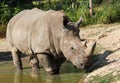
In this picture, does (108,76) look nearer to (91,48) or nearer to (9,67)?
(91,48)

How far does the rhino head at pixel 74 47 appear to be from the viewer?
392 inches

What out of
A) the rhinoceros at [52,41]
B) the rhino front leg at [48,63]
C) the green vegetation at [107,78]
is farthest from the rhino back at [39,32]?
the green vegetation at [107,78]

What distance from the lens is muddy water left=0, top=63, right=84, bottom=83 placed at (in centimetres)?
1046

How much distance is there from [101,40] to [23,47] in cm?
282

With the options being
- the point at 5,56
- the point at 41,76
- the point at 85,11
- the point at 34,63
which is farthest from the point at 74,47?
the point at 85,11

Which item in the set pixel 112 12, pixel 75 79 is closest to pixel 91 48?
pixel 75 79

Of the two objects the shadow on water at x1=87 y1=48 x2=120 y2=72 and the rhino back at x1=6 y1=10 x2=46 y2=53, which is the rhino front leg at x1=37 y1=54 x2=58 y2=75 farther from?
the shadow on water at x1=87 y1=48 x2=120 y2=72

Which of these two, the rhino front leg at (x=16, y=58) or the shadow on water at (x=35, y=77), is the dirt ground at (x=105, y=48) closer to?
the shadow on water at (x=35, y=77)

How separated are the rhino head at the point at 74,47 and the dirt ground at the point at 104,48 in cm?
37

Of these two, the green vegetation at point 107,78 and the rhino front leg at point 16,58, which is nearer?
the green vegetation at point 107,78

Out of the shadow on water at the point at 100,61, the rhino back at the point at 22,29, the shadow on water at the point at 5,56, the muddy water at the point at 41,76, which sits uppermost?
the rhino back at the point at 22,29

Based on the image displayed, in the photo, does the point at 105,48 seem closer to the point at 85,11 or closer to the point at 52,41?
the point at 52,41

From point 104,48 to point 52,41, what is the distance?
2443mm

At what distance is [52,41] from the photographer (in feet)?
35.4
